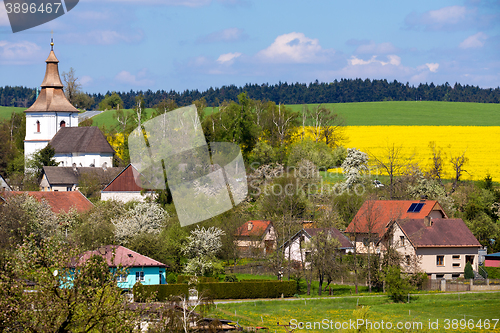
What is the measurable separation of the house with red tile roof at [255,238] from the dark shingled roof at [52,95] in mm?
42238

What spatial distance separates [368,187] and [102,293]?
45.1m

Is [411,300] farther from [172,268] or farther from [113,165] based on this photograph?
[113,165]

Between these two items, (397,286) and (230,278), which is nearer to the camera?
(397,286)

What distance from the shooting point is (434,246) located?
38.0 meters

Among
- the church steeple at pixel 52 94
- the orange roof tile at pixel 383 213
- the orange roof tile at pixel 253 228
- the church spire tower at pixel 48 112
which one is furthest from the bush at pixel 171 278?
the church steeple at pixel 52 94

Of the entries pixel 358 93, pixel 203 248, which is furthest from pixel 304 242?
pixel 358 93

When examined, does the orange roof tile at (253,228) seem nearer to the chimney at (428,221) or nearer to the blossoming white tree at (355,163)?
the chimney at (428,221)

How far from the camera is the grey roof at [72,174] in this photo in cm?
6278

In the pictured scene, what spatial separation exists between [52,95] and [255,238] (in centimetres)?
4592

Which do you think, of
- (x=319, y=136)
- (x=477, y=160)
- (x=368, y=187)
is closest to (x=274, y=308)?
(x=368, y=187)

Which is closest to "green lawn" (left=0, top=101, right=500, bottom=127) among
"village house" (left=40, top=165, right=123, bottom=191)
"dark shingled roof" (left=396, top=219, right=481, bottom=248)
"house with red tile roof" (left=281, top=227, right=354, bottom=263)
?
"village house" (left=40, top=165, right=123, bottom=191)

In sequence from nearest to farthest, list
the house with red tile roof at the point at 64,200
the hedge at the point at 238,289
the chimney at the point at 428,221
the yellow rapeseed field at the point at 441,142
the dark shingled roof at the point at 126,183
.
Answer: the hedge at the point at 238,289 → the chimney at the point at 428,221 → the house with red tile roof at the point at 64,200 → the dark shingled roof at the point at 126,183 → the yellow rapeseed field at the point at 441,142

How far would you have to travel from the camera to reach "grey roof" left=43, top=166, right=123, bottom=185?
62.8 meters

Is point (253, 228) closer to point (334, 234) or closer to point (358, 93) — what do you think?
point (334, 234)
